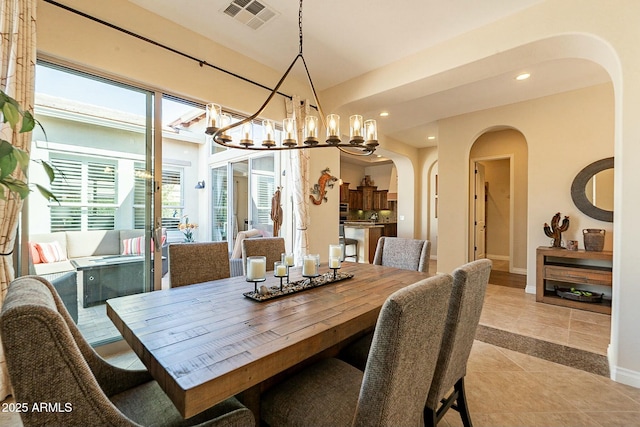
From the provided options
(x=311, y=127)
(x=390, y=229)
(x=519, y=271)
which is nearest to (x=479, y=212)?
(x=519, y=271)

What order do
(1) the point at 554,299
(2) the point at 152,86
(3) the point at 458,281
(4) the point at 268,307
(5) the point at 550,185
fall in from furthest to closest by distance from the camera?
(5) the point at 550,185, (1) the point at 554,299, (2) the point at 152,86, (4) the point at 268,307, (3) the point at 458,281

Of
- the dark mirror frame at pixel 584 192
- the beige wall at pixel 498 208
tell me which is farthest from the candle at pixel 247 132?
the beige wall at pixel 498 208

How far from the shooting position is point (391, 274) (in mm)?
2283

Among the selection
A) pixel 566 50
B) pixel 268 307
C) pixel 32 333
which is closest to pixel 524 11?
pixel 566 50

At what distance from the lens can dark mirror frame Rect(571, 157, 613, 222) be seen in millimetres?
3715

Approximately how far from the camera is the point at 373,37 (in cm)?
290

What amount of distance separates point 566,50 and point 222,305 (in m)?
3.58

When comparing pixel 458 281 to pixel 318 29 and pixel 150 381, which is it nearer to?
pixel 150 381

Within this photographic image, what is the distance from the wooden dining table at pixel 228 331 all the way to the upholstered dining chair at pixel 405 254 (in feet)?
2.70

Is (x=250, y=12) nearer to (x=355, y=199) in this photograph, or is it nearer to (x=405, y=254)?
(x=405, y=254)

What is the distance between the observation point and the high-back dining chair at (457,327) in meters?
1.25

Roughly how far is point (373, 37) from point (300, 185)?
1.92 metres

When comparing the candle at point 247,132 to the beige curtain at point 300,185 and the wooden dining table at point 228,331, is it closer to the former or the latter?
the wooden dining table at point 228,331

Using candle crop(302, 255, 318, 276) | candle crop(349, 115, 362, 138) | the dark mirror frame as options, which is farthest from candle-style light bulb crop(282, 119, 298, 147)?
the dark mirror frame
